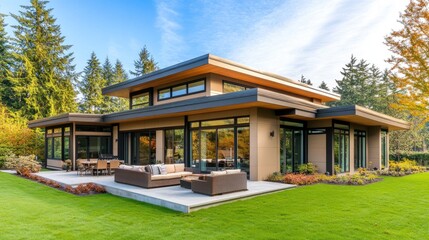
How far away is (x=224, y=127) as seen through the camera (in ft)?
44.0

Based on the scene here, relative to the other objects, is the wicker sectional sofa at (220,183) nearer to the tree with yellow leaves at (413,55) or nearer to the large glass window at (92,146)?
the tree with yellow leaves at (413,55)

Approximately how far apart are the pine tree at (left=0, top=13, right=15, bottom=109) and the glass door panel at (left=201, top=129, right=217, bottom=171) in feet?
97.0

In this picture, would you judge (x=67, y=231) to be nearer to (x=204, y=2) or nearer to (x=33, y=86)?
(x=204, y=2)

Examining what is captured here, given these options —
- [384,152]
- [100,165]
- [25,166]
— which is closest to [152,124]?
[100,165]

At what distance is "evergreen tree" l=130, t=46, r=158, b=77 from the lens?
142ft

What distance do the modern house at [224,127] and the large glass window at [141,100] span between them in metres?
0.06

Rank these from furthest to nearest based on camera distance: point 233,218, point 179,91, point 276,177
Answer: point 179,91, point 276,177, point 233,218

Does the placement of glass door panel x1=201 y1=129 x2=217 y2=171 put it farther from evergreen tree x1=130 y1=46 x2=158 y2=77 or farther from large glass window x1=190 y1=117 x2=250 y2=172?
evergreen tree x1=130 y1=46 x2=158 y2=77

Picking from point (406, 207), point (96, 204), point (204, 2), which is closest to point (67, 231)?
point (96, 204)

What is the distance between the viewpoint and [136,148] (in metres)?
18.6

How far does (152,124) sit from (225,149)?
5.85m

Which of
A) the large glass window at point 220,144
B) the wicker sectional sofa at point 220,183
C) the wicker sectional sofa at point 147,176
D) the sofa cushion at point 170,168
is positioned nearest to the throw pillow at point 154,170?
the wicker sectional sofa at point 147,176

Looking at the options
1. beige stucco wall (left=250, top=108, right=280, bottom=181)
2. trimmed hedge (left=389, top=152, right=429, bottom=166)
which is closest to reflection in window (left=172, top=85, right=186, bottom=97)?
beige stucco wall (left=250, top=108, right=280, bottom=181)

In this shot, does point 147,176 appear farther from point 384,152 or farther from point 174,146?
point 384,152
